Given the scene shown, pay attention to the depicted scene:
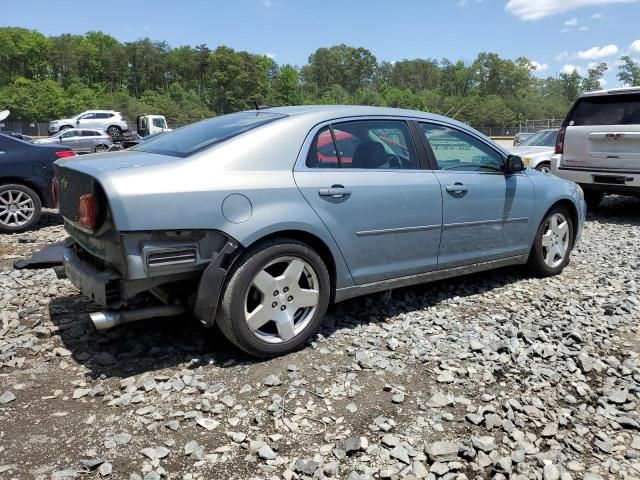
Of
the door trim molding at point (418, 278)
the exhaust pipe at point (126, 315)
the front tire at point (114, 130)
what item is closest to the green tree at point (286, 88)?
the front tire at point (114, 130)

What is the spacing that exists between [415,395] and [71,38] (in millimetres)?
131338

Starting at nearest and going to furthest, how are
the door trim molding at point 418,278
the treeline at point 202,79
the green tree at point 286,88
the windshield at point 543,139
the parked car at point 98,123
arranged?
1. the door trim molding at point 418,278
2. the windshield at point 543,139
3. the parked car at point 98,123
4. the treeline at point 202,79
5. the green tree at point 286,88

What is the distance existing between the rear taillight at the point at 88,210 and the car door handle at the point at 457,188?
8.58 ft

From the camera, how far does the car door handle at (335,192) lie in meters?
3.59

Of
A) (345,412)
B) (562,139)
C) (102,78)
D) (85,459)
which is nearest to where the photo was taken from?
(85,459)

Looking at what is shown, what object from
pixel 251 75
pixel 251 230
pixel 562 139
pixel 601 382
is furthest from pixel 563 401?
pixel 251 75

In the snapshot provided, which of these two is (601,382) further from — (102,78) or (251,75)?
(102,78)

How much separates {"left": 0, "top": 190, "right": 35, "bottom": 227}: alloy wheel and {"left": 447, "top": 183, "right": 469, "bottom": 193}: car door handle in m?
6.02

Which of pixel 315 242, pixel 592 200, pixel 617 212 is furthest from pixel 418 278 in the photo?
pixel 617 212

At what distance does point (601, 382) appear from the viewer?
10.8ft

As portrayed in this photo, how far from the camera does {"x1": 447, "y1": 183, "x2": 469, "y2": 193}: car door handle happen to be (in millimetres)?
4316

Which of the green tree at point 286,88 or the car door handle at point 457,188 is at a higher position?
the green tree at point 286,88

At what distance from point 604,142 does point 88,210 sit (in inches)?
314

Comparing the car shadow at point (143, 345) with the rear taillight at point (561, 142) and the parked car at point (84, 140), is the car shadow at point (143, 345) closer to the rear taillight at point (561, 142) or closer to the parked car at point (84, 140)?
the rear taillight at point (561, 142)
